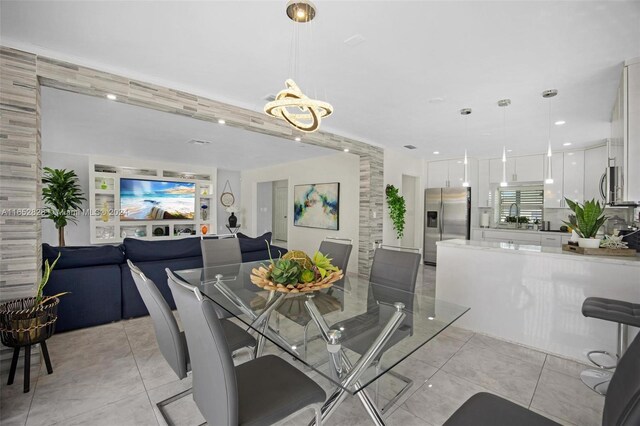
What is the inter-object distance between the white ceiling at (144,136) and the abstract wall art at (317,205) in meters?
0.73

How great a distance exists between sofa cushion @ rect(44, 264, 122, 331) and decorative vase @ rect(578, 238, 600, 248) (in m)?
4.61

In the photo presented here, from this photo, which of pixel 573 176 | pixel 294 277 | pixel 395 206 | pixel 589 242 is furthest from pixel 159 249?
pixel 573 176

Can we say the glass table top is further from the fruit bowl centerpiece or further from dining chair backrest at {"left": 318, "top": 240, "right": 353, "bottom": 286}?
dining chair backrest at {"left": 318, "top": 240, "right": 353, "bottom": 286}

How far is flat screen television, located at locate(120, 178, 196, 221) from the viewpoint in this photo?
6934 millimetres

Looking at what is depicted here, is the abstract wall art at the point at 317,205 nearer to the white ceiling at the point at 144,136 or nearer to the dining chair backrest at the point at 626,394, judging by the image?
the white ceiling at the point at 144,136

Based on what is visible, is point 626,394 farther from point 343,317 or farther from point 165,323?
point 165,323

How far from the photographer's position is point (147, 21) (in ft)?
6.38

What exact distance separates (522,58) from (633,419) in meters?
2.44

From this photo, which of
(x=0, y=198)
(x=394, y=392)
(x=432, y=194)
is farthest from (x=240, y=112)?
(x=432, y=194)

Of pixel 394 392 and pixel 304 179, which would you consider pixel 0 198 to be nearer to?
pixel 394 392

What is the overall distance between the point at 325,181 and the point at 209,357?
537 cm

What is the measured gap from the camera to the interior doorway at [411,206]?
6680mm

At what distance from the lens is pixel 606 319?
1872 mm

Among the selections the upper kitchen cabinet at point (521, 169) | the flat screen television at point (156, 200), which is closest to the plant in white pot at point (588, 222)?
the upper kitchen cabinet at point (521, 169)
